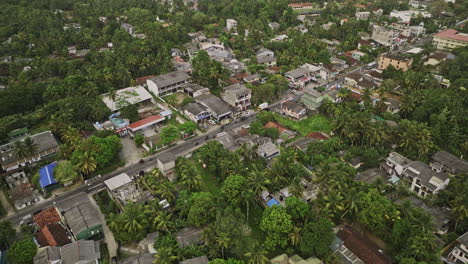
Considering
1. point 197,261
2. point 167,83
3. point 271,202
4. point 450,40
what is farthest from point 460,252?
point 450,40

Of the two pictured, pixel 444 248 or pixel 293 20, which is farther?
pixel 293 20

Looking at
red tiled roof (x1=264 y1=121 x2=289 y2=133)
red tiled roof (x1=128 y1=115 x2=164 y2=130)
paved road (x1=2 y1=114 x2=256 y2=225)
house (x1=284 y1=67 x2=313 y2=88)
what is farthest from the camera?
house (x1=284 y1=67 x2=313 y2=88)

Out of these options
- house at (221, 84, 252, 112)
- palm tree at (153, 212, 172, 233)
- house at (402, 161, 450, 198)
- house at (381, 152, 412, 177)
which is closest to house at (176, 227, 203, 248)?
palm tree at (153, 212, 172, 233)

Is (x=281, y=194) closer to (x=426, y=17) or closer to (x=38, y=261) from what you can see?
(x=38, y=261)

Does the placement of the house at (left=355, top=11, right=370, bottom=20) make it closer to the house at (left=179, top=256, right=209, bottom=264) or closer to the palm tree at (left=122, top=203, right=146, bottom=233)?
the palm tree at (left=122, top=203, right=146, bottom=233)

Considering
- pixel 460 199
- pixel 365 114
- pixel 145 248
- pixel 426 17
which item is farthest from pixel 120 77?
pixel 426 17

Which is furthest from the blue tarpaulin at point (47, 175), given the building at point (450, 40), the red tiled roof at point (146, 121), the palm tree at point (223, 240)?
the building at point (450, 40)
